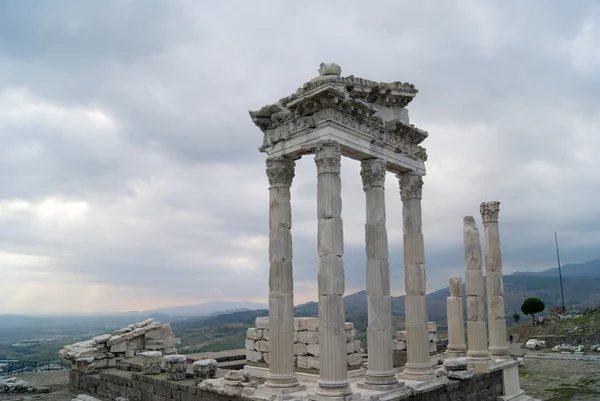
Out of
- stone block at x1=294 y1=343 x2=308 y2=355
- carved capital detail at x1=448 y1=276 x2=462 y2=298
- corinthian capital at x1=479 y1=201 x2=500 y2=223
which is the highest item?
corinthian capital at x1=479 y1=201 x2=500 y2=223

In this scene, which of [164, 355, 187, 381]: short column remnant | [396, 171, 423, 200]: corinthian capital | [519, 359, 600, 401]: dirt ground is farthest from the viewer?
[519, 359, 600, 401]: dirt ground

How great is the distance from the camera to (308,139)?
1479cm

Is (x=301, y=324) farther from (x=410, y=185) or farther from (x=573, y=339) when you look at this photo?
(x=573, y=339)

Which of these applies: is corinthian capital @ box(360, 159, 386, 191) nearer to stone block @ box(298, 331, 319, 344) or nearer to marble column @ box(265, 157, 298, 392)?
marble column @ box(265, 157, 298, 392)

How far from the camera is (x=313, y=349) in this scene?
18.6 metres

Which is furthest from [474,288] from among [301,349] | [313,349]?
→ [301,349]

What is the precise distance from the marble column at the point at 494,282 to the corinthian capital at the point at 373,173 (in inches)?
349

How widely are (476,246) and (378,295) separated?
7934 mm

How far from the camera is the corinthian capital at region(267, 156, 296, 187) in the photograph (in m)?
15.7

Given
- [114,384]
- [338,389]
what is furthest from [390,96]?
[114,384]

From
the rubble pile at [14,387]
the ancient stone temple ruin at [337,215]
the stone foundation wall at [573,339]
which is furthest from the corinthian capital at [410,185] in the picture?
the stone foundation wall at [573,339]

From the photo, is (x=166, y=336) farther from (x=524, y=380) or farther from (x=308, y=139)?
(x=524, y=380)

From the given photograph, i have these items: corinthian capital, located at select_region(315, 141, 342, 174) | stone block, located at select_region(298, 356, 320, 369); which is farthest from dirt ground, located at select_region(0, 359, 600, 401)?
corinthian capital, located at select_region(315, 141, 342, 174)

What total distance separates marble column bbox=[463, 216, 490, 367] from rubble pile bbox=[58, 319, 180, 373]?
14970 millimetres
